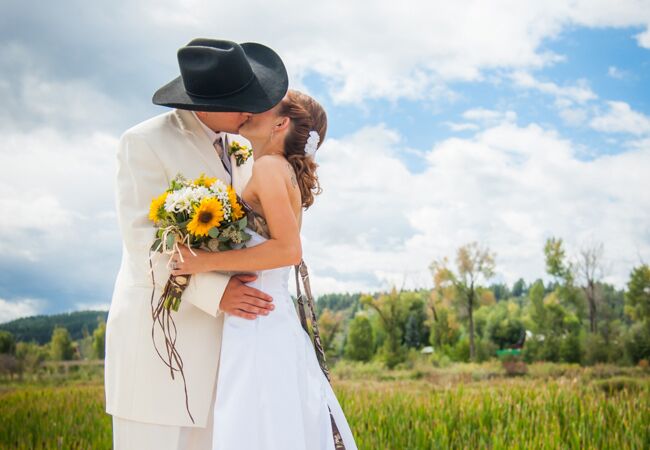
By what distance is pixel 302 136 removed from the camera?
3199 millimetres

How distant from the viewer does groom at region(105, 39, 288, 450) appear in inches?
116

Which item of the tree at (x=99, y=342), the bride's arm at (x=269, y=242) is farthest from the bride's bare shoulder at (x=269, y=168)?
the tree at (x=99, y=342)

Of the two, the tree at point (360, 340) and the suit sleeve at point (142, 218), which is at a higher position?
the suit sleeve at point (142, 218)

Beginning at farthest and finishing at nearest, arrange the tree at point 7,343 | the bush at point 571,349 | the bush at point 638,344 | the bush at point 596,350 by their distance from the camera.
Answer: the bush at point 571,349 < the bush at point 596,350 < the bush at point 638,344 < the tree at point 7,343

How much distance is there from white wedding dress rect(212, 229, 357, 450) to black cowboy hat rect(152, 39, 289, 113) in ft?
2.23

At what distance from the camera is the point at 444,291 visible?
22219mm

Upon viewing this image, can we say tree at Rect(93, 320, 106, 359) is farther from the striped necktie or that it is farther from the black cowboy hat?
the black cowboy hat

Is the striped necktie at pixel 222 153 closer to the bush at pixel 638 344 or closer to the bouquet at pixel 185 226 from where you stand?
the bouquet at pixel 185 226

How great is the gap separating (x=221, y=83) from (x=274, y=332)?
4.23 feet

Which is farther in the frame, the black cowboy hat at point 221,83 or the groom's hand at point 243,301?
the black cowboy hat at point 221,83

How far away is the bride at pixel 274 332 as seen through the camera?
282 centimetres

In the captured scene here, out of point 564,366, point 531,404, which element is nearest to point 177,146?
point 531,404

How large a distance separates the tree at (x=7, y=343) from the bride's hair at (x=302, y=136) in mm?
12686

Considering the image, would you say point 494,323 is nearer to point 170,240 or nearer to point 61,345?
point 61,345
